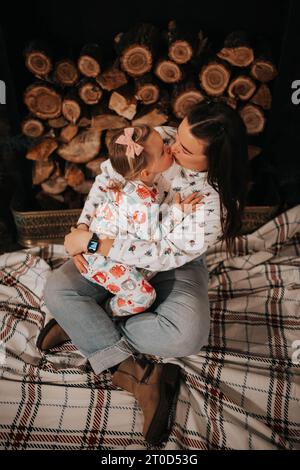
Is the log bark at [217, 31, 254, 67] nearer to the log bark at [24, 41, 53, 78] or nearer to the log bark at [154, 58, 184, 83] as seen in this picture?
the log bark at [154, 58, 184, 83]

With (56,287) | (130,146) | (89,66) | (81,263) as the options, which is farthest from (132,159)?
(89,66)

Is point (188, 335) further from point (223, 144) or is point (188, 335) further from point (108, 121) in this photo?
point (108, 121)

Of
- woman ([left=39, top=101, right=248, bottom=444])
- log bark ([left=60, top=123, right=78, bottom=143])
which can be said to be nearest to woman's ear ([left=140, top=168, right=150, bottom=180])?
woman ([left=39, top=101, right=248, bottom=444])

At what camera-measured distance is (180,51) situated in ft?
4.60

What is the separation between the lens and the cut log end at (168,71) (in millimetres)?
1431

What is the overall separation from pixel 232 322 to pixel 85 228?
0.61 meters

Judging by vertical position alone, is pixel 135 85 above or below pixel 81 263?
above

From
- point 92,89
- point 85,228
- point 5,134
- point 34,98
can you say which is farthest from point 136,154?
point 5,134

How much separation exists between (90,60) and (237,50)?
513 mm

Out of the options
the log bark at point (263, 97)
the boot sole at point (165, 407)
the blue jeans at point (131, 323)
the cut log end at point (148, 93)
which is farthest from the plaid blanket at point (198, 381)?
the cut log end at point (148, 93)

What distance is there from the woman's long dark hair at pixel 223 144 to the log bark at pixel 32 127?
70 centimetres

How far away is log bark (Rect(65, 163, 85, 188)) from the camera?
65.6 inches

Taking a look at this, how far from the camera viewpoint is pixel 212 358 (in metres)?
1.30

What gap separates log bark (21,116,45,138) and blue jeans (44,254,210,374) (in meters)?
0.62
